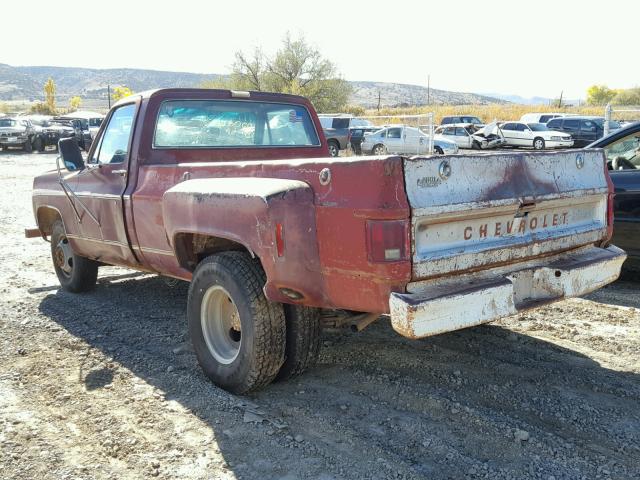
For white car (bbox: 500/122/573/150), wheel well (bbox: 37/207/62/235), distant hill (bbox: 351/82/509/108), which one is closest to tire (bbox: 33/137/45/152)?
white car (bbox: 500/122/573/150)

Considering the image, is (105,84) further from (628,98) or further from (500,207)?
(500,207)

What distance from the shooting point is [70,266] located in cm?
620

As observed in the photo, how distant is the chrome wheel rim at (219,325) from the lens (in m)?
3.91

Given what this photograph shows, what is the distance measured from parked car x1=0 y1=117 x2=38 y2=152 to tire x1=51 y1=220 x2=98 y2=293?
28.3 metres

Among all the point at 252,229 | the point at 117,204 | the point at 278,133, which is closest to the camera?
the point at 252,229

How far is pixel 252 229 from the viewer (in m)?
3.38

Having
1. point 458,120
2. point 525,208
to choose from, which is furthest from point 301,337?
point 458,120

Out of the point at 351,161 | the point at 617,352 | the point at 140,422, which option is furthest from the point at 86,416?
the point at 617,352

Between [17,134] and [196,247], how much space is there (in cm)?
3115

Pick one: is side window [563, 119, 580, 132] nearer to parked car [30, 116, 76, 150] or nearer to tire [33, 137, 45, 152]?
parked car [30, 116, 76, 150]

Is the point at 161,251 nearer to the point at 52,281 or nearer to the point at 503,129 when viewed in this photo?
the point at 52,281

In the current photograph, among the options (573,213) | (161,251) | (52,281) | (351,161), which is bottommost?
(52,281)

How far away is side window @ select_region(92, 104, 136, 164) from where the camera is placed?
195 inches

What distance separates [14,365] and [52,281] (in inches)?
103
